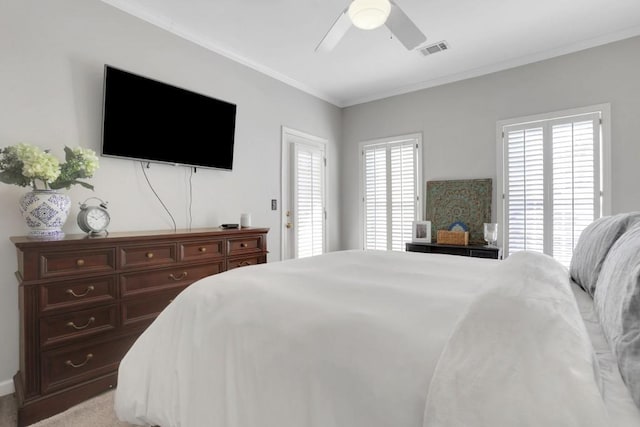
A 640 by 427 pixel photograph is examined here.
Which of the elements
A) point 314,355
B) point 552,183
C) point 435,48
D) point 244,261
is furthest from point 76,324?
point 552,183

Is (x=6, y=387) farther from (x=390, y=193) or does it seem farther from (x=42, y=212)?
(x=390, y=193)

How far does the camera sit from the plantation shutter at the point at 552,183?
3.17 m

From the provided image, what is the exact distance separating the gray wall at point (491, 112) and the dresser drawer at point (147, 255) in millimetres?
2965

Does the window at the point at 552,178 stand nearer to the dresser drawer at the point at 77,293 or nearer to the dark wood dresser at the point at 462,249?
the dark wood dresser at the point at 462,249

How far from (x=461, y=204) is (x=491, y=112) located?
44.7 inches

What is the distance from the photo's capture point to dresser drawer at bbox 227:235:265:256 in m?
2.79

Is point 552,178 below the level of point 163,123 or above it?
below

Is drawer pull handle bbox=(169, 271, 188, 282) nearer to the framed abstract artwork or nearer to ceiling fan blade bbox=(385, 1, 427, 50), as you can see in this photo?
ceiling fan blade bbox=(385, 1, 427, 50)

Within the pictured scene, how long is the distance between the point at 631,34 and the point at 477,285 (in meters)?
3.36

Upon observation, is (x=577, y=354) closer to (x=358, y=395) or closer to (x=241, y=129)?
(x=358, y=395)

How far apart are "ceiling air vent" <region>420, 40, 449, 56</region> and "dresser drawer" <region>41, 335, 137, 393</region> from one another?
3.68 meters

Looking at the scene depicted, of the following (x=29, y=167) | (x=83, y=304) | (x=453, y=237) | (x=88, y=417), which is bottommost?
(x=88, y=417)

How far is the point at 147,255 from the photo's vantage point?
7.30 ft

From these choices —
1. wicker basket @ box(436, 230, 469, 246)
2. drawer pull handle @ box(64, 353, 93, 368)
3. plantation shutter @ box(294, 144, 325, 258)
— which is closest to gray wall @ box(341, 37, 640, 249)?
plantation shutter @ box(294, 144, 325, 258)
